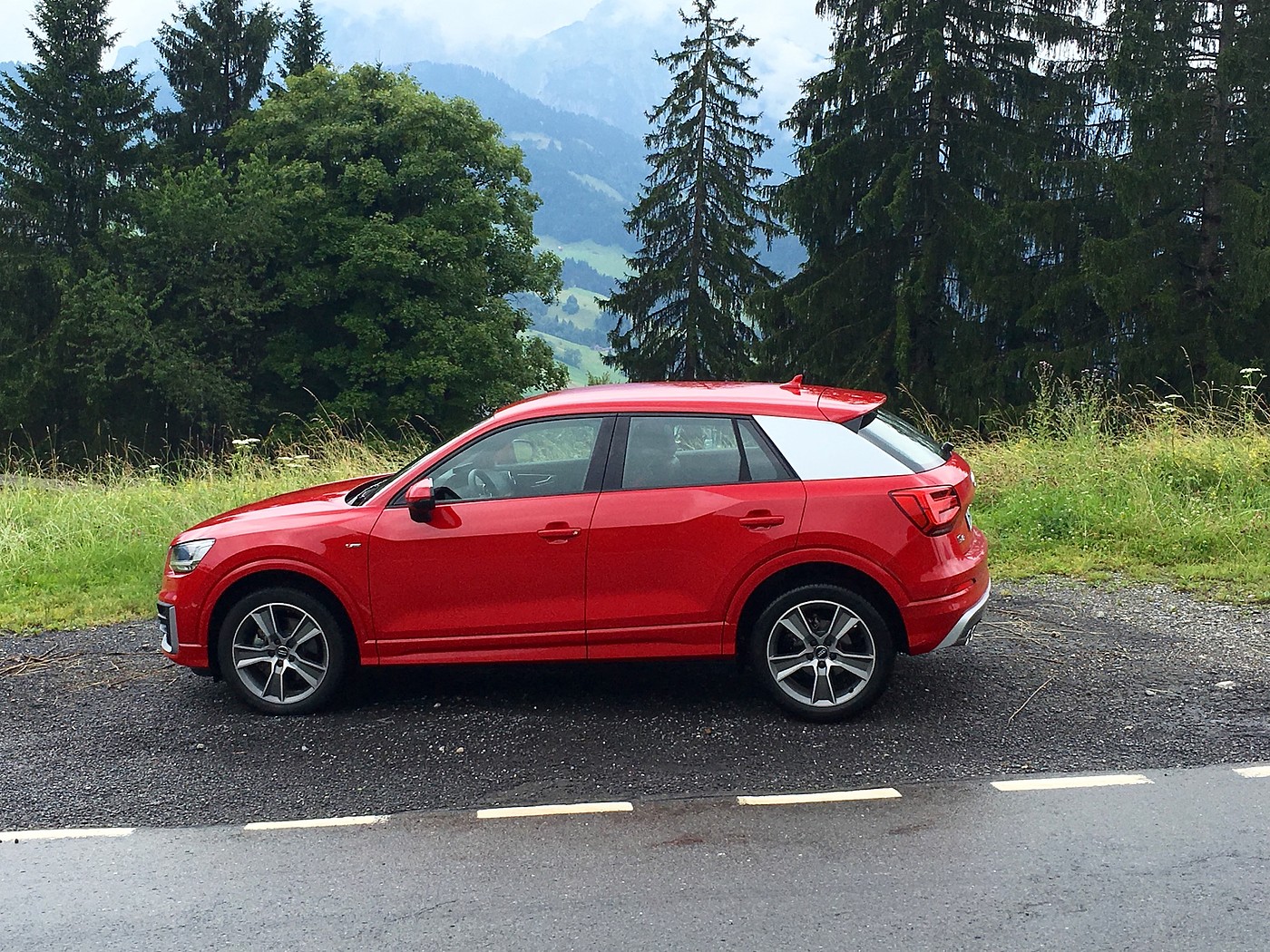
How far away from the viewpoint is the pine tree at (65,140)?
132 feet

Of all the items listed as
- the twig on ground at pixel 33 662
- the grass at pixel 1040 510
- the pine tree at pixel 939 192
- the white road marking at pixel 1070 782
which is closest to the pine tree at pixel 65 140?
the pine tree at pixel 939 192

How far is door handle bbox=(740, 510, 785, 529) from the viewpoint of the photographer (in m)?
5.72

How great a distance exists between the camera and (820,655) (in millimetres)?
5777

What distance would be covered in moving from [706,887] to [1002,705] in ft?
8.48

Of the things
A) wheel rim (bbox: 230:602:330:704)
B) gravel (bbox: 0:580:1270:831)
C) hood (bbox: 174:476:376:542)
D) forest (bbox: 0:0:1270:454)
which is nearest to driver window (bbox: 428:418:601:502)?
hood (bbox: 174:476:376:542)

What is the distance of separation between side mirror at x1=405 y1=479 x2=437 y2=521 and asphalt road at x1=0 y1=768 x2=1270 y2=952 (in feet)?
5.40

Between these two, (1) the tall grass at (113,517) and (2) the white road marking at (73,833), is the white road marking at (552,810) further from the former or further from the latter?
(1) the tall grass at (113,517)

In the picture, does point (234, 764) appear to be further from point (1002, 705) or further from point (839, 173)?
point (839, 173)

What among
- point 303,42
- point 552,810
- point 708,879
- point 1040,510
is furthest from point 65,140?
point 708,879

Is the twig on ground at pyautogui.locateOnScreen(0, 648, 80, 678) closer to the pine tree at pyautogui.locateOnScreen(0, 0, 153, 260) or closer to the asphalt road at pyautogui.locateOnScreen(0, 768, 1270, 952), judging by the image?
the asphalt road at pyautogui.locateOnScreen(0, 768, 1270, 952)

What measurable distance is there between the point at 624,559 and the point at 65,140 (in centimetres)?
4229

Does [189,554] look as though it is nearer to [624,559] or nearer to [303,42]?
[624,559]

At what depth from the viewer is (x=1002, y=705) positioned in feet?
19.9

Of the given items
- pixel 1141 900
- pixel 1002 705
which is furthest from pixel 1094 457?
pixel 1141 900
